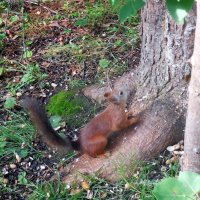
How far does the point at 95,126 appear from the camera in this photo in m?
2.41

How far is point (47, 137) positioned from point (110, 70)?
0.91 m

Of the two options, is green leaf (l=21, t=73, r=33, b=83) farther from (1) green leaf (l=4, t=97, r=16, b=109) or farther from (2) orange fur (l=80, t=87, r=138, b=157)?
(2) orange fur (l=80, t=87, r=138, b=157)

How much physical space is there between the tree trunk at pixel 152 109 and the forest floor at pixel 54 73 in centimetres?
7

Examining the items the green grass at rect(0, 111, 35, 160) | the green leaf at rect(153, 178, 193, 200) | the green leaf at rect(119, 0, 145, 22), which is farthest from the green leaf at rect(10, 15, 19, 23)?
the green leaf at rect(153, 178, 193, 200)

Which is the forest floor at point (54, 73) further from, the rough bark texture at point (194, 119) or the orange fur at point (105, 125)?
the rough bark texture at point (194, 119)

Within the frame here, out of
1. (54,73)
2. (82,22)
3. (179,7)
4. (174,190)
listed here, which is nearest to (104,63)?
(54,73)

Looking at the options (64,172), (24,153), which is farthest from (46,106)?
(64,172)

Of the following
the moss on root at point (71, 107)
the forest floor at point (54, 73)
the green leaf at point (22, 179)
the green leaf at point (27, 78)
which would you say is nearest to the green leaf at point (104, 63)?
the forest floor at point (54, 73)

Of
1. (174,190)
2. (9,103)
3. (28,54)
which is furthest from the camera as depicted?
(28,54)

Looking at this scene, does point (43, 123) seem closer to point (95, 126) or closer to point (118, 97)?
point (95, 126)

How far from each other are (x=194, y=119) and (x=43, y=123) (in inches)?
44.8

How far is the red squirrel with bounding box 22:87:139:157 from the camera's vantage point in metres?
2.37

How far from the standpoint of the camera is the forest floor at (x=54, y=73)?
7.77 feet

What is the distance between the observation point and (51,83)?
3172 millimetres
